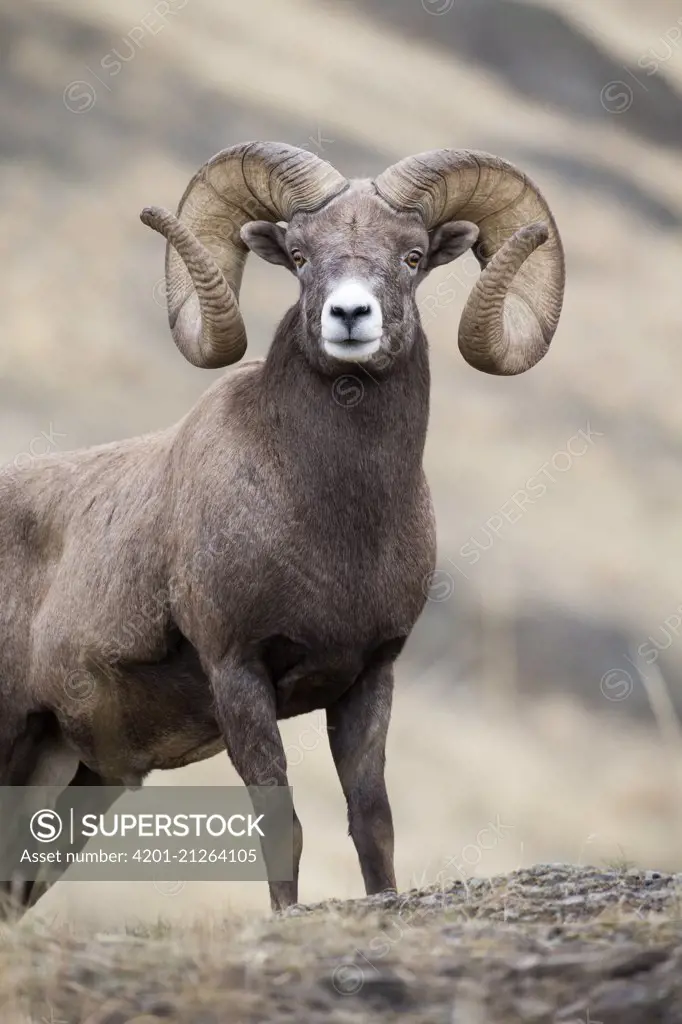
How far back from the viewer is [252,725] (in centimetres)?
766

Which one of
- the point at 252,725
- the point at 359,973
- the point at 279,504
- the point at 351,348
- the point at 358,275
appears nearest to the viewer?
the point at 359,973

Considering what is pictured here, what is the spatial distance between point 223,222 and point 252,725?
2660mm

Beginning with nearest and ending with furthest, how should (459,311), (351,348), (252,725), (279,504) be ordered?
(351,348) → (252,725) → (279,504) → (459,311)

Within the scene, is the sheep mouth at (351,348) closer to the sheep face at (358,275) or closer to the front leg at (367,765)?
the sheep face at (358,275)

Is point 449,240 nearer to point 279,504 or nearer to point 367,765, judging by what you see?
point 279,504

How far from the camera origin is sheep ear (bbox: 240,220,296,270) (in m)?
8.51

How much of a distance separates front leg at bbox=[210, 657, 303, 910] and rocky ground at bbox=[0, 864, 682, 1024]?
5.79 ft

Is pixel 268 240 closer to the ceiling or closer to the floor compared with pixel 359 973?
closer to the ceiling

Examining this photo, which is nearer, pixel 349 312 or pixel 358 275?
pixel 349 312

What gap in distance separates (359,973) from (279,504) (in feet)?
9.83

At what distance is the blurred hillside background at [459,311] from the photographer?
19469 mm

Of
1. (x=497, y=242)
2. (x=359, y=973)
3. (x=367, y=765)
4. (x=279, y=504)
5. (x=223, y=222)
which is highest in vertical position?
(x=223, y=222)

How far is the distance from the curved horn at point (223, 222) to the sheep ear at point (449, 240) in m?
0.53

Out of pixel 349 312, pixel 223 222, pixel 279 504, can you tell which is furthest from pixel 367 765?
pixel 223 222
